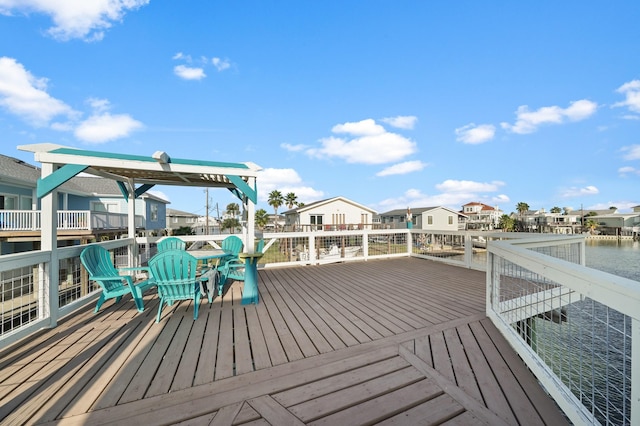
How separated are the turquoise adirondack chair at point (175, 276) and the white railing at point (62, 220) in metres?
10.5

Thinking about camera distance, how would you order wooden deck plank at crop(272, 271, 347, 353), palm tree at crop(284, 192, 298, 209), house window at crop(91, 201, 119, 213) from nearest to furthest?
wooden deck plank at crop(272, 271, 347, 353), house window at crop(91, 201, 119, 213), palm tree at crop(284, 192, 298, 209)

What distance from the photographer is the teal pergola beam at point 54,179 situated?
3.25m

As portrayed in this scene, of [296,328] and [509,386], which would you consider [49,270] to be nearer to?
[296,328]

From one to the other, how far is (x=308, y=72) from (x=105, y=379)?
1780 centimetres

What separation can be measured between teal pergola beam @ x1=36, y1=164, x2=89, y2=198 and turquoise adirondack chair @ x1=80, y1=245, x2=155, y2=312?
2.90ft

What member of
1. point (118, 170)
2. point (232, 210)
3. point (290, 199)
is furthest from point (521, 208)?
point (118, 170)

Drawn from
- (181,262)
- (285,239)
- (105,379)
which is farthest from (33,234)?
A: (105,379)

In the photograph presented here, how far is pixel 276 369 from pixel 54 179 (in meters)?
3.68

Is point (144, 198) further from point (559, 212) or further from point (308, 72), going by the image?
point (559, 212)

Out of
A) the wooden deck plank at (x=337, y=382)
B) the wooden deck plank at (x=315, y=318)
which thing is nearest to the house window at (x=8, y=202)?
the wooden deck plank at (x=315, y=318)

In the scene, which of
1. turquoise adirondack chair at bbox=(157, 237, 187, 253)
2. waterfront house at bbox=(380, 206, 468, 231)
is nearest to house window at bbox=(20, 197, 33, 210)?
turquoise adirondack chair at bbox=(157, 237, 187, 253)

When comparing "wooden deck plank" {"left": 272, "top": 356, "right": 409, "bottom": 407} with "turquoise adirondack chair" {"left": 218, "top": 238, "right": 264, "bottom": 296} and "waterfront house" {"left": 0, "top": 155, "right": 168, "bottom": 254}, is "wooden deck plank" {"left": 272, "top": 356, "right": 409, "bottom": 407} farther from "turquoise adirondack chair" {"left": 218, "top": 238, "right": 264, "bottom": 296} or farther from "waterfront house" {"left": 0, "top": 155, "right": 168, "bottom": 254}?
"waterfront house" {"left": 0, "top": 155, "right": 168, "bottom": 254}

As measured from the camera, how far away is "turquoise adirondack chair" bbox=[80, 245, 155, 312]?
3553 millimetres

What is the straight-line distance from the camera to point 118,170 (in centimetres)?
471
